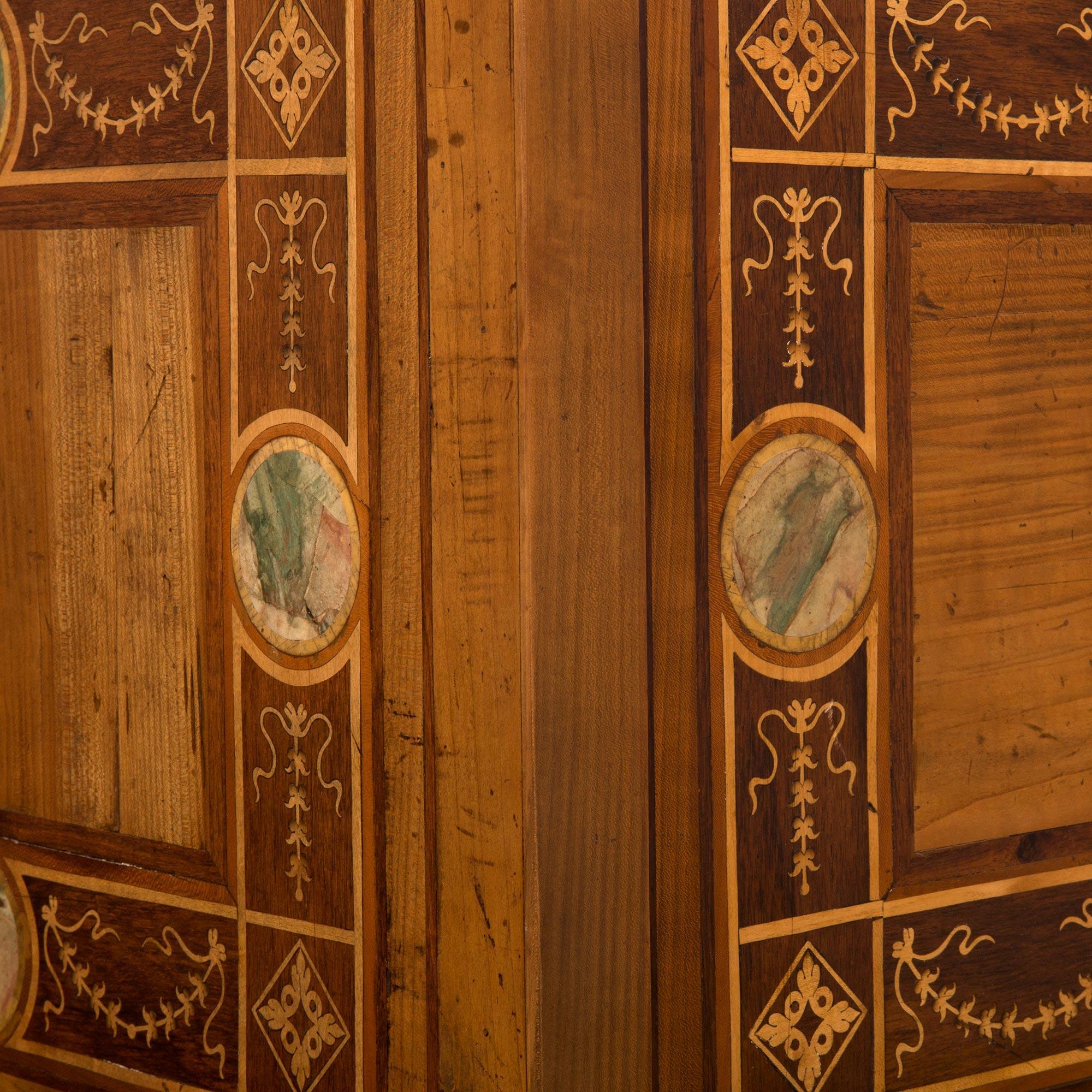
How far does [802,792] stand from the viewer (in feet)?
4.20

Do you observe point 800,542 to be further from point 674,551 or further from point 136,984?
point 136,984

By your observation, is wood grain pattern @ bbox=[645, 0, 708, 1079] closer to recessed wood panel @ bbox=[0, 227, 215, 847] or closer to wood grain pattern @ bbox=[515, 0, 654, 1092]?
wood grain pattern @ bbox=[515, 0, 654, 1092]

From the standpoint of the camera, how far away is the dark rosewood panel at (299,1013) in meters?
1.30

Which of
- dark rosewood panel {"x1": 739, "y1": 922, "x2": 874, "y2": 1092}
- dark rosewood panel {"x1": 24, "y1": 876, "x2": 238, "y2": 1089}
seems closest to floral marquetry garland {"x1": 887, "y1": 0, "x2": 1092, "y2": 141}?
dark rosewood panel {"x1": 739, "y1": 922, "x2": 874, "y2": 1092}

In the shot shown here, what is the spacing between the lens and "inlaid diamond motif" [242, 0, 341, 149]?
1252 mm

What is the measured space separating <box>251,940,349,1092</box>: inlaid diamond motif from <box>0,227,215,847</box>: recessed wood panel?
193 millimetres

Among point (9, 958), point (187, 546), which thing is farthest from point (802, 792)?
point (9, 958)

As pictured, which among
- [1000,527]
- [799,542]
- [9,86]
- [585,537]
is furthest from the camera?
[9,86]

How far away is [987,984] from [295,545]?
95cm

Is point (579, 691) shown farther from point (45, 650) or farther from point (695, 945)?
point (45, 650)

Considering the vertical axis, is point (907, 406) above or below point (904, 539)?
above

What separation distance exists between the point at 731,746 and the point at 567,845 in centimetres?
21

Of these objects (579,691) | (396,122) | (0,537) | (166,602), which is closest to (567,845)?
(579,691)

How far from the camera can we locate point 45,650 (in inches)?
59.9
